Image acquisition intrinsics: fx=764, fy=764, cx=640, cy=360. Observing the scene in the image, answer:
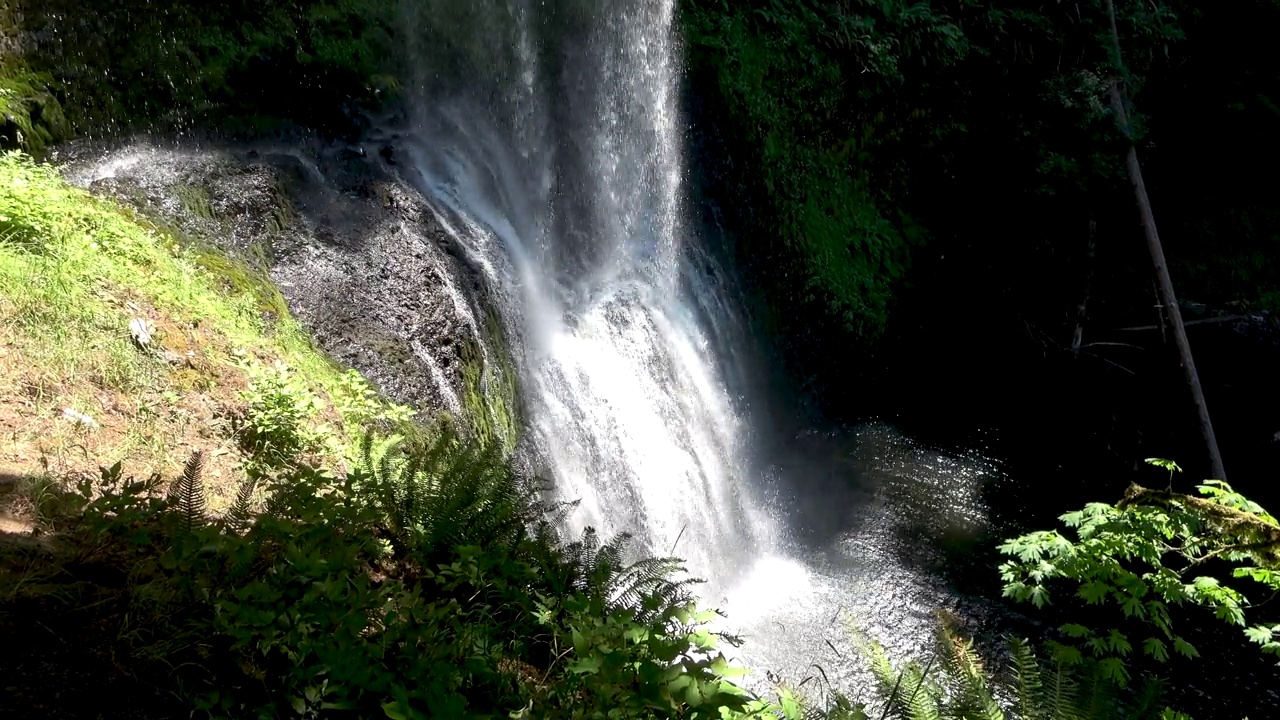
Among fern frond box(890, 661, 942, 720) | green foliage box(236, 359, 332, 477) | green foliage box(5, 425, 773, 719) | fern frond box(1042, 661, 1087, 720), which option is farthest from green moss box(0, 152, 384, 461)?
fern frond box(1042, 661, 1087, 720)

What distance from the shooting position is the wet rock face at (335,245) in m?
4.97

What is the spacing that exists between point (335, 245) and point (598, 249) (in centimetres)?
428

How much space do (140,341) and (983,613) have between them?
7599 mm

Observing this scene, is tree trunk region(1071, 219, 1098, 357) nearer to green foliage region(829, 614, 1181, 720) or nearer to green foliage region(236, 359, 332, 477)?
green foliage region(829, 614, 1181, 720)

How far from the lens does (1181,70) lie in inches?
516

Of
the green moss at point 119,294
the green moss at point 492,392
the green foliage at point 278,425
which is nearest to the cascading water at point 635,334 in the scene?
the green moss at point 492,392

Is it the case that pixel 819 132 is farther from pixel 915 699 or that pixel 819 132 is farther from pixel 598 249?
pixel 915 699

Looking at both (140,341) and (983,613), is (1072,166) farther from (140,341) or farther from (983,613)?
(140,341)

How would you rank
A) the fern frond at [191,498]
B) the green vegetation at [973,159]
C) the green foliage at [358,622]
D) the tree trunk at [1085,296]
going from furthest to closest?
the tree trunk at [1085,296] → the green vegetation at [973,159] → the fern frond at [191,498] → the green foliage at [358,622]

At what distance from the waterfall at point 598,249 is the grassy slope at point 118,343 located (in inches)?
85.6

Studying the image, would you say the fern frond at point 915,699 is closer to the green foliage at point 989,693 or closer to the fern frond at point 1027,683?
the green foliage at point 989,693

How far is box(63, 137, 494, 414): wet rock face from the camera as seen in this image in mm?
4973

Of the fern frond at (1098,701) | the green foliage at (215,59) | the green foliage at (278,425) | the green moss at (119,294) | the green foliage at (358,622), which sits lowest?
the fern frond at (1098,701)

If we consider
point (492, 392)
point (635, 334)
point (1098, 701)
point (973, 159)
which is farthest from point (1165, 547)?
point (973, 159)
